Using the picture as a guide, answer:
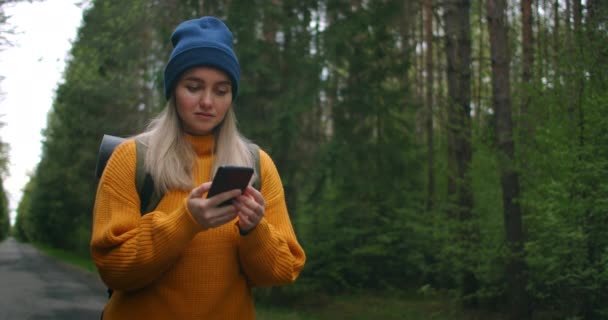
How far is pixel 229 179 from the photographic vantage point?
206cm

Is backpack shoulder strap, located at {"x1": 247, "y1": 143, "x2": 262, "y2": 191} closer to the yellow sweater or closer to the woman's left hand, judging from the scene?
the yellow sweater

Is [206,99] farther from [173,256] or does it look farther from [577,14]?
[577,14]

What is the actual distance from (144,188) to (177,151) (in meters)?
0.18

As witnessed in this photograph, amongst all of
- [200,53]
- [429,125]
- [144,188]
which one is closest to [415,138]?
[429,125]

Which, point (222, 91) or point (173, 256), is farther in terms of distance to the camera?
point (222, 91)

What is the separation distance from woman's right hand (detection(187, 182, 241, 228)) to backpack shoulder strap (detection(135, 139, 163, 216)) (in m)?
0.28

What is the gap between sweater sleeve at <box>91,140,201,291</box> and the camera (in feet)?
7.28

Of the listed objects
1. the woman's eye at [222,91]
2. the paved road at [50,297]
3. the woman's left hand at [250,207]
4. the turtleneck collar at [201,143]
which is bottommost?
the paved road at [50,297]

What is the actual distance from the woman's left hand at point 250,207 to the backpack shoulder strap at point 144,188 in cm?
35

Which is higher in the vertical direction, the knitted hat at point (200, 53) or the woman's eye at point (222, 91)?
the knitted hat at point (200, 53)

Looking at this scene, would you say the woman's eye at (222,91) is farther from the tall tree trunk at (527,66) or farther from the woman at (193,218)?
the tall tree trunk at (527,66)

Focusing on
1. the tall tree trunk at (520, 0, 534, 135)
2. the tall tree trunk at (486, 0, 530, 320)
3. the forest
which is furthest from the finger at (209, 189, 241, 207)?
the tall tree trunk at (520, 0, 534, 135)

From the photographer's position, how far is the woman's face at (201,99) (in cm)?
248

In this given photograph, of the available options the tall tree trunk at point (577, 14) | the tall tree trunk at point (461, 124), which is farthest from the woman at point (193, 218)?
the tall tree trunk at point (461, 124)
